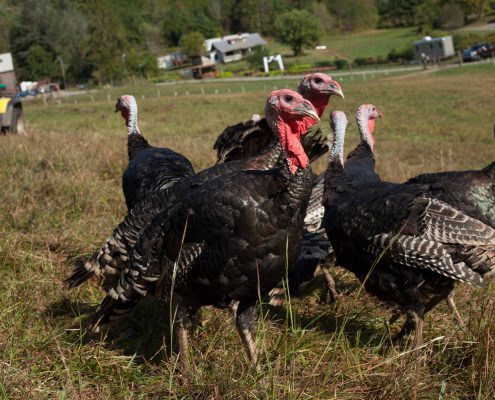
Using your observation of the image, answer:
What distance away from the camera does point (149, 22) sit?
117m

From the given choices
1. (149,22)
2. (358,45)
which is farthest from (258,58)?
(149,22)

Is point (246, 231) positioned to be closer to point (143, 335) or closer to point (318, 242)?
point (143, 335)

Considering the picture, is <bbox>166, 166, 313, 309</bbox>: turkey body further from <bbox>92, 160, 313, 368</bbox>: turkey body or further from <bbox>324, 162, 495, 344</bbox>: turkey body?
<bbox>324, 162, 495, 344</bbox>: turkey body

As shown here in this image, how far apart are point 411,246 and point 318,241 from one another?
58.0 inches

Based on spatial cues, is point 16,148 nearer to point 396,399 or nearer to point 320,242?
point 320,242

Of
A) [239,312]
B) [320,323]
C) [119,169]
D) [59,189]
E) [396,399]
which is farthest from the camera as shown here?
[119,169]

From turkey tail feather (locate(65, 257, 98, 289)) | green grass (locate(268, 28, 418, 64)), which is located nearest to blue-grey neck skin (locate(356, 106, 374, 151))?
turkey tail feather (locate(65, 257, 98, 289))

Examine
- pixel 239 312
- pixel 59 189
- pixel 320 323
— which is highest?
pixel 59 189

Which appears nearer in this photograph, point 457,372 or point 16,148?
point 457,372

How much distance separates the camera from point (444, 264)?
358cm

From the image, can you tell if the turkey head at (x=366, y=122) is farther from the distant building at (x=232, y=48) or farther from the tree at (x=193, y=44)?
the tree at (x=193, y=44)

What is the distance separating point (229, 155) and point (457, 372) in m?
3.25

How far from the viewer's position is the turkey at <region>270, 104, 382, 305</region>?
463 cm

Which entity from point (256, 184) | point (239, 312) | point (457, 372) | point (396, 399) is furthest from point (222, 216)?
point (457, 372)
